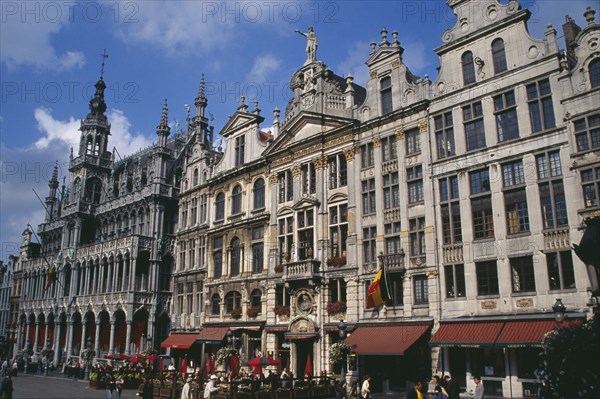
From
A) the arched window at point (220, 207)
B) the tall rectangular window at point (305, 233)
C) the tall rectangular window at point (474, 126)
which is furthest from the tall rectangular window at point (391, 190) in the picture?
the arched window at point (220, 207)

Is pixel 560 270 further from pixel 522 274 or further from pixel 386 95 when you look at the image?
pixel 386 95

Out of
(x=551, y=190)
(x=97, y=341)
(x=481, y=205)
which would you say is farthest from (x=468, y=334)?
(x=97, y=341)

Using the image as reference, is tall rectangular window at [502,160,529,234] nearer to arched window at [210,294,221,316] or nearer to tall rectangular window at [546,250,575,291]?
tall rectangular window at [546,250,575,291]

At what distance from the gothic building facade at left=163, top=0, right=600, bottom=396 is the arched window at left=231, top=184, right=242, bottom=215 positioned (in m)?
0.86

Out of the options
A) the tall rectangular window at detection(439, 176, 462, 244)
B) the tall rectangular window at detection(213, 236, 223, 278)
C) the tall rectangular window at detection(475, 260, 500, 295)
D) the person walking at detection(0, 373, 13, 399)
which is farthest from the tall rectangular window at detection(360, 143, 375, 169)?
the person walking at detection(0, 373, 13, 399)

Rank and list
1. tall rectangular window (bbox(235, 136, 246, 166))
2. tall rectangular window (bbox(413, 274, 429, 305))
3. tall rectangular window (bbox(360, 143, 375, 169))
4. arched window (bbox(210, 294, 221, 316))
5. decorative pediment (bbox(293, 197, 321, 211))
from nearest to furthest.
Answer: tall rectangular window (bbox(413, 274, 429, 305)) → tall rectangular window (bbox(360, 143, 375, 169)) → decorative pediment (bbox(293, 197, 321, 211)) → arched window (bbox(210, 294, 221, 316)) → tall rectangular window (bbox(235, 136, 246, 166))

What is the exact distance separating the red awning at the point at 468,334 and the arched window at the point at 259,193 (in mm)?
18446

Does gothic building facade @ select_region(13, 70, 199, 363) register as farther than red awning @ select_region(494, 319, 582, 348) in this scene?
Yes

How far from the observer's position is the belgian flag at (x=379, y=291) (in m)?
28.9

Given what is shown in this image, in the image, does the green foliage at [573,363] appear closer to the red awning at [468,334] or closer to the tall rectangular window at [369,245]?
the red awning at [468,334]

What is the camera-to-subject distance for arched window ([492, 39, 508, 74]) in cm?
2762

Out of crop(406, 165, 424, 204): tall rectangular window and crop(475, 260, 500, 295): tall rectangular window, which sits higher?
crop(406, 165, 424, 204): tall rectangular window

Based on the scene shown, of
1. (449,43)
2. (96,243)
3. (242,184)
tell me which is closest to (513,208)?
(449,43)

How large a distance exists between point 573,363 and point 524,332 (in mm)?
14886
